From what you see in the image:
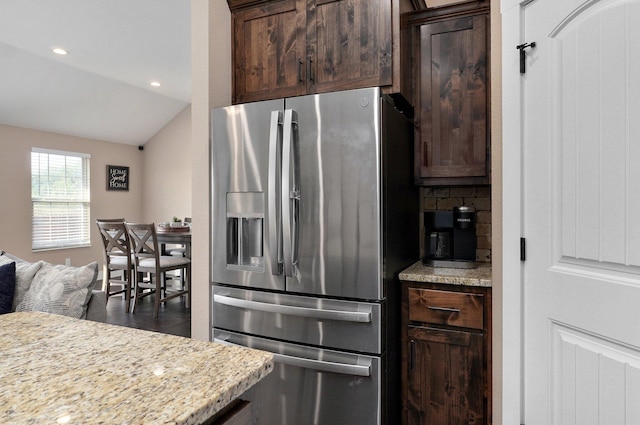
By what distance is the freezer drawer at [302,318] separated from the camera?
6.10ft

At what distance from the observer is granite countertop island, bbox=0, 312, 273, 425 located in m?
0.60

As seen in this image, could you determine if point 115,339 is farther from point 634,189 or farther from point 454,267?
point 454,267

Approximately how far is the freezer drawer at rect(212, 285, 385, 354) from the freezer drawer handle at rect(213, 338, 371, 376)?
76 mm

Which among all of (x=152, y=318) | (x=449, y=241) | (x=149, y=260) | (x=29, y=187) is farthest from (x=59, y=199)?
(x=449, y=241)

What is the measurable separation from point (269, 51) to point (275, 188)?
0.86m

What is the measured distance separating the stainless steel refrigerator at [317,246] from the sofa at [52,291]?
719 mm

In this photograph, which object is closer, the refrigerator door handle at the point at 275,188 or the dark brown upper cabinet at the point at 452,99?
the refrigerator door handle at the point at 275,188

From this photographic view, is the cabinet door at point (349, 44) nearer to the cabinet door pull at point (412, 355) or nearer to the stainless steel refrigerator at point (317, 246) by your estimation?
the stainless steel refrigerator at point (317, 246)

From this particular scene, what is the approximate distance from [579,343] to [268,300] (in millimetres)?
1367

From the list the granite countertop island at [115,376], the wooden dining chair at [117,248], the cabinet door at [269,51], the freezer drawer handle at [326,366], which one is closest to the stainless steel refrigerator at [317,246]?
the freezer drawer handle at [326,366]

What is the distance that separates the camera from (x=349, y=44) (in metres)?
2.08

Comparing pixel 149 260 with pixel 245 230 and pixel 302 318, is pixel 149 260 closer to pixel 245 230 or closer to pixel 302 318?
pixel 245 230

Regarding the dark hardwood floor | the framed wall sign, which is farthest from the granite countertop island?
the framed wall sign

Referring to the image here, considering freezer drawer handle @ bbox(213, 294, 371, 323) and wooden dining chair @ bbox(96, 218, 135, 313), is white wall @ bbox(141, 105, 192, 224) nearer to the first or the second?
wooden dining chair @ bbox(96, 218, 135, 313)
